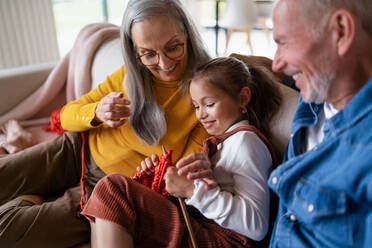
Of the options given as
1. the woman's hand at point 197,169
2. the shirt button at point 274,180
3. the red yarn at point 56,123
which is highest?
the shirt button at point 274,180

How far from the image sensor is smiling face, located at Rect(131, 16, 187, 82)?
1.14m

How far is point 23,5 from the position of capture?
2.94m

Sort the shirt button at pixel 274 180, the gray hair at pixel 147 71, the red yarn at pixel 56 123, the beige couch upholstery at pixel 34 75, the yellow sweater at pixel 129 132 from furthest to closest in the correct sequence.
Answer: the beige couch upholstery at pixel 34 75 < the red yarn at pixel 56 123 < the yellow sweater at pixel 129 132 < the gray hair at pixel 147 71 < the shirt button at pixel 274 180

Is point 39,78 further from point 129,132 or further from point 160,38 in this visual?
point 160,38

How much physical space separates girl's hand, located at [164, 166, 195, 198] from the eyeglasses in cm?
43

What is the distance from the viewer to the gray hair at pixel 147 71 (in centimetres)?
118

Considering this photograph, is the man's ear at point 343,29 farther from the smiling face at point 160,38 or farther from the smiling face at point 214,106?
the smiling face at point 160,38

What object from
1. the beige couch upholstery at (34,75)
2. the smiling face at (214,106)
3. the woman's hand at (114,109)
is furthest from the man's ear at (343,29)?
the beige couch upholstery at (34,75)

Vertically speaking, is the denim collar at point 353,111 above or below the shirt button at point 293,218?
above

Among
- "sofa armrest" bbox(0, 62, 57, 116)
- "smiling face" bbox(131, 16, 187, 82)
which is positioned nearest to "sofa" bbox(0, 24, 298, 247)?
"sofa armrest" bbox(0, 62, 57, 116)

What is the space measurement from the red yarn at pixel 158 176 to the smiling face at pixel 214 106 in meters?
0.17

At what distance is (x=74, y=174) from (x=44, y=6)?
2.19 metres

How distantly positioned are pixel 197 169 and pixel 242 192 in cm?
14

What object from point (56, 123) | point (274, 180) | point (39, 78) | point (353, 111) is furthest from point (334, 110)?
point (39, 78)
